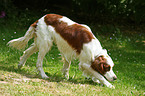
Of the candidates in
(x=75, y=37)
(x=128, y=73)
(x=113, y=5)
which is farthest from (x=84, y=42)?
(x=113, y=5)

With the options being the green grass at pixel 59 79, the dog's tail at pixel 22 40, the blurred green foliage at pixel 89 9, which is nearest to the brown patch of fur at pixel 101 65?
the green grass at pixel 59 79

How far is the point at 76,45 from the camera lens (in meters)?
5.15

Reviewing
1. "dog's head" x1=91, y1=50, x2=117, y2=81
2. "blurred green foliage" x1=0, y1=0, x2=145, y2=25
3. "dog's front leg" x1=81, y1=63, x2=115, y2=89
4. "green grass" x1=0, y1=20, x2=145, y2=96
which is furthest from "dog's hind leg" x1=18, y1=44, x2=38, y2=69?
"blurred green foliage" x1=0, y1=0, x2=145, y2=25

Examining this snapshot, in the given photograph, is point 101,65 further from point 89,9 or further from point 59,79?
point 89,9

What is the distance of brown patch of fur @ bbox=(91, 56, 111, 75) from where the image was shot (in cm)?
504

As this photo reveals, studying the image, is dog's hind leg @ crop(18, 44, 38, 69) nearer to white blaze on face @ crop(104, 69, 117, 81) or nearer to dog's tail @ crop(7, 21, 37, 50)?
dog's tail @ crop(7, 21, 37, 50)

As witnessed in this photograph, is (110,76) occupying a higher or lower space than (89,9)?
lower

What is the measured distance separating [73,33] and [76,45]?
0.81 ft

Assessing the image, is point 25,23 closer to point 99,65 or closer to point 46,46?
point 46,46

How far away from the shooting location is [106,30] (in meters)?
11.8

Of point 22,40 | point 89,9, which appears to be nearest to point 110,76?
point 22,40

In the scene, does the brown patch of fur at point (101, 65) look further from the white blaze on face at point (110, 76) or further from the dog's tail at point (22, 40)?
the dog's tail at point (22, 40)

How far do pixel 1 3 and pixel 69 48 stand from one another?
7.06m

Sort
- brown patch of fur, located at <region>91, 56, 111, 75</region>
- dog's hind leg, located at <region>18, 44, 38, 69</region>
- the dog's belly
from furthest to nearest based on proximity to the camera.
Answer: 1. dog's hind leg, located at <region>18, 44, 38, 69</region>
2. the dog's belly
3. brown patch of fur, located at <region>91, 56, 111, 75</region>
